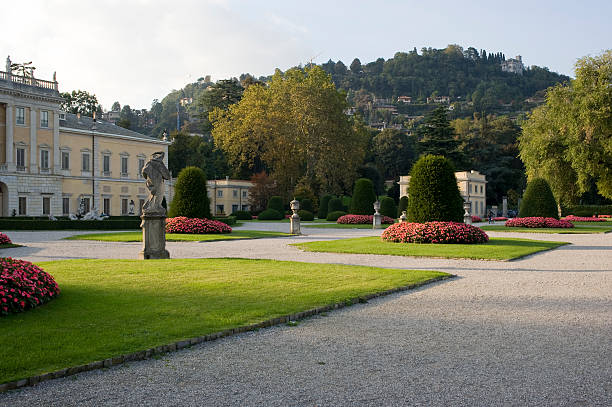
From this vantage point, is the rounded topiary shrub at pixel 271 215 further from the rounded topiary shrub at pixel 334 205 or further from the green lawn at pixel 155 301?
the green lawn at pixel 155 301

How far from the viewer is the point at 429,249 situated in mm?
18469

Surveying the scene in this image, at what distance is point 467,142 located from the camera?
8112 cm

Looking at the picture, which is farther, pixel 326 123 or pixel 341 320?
pixel 326 123

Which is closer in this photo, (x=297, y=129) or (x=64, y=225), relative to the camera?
(x=64, y=225)

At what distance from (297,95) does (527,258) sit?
4384cm

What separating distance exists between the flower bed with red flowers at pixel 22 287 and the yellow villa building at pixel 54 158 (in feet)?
137

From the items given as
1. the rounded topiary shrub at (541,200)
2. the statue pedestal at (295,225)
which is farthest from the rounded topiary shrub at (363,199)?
the statue pedestal at (295,225)

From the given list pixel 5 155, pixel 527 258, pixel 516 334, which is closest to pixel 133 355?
pixel 516 334

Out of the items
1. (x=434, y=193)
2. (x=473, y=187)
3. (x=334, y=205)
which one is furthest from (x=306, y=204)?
(x=434, y=193)

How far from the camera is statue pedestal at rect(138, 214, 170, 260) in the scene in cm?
1459

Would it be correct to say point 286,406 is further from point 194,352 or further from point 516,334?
point 516,334

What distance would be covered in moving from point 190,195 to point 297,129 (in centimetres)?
3196

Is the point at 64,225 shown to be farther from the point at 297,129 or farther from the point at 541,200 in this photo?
the point at 297,129

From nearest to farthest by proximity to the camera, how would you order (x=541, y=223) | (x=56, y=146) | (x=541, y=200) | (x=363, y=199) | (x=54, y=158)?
(x=541, y=223) → (x=541, y=200) → (x=363, y=199) → (x=54, y=158) → (x=56, y=146)
